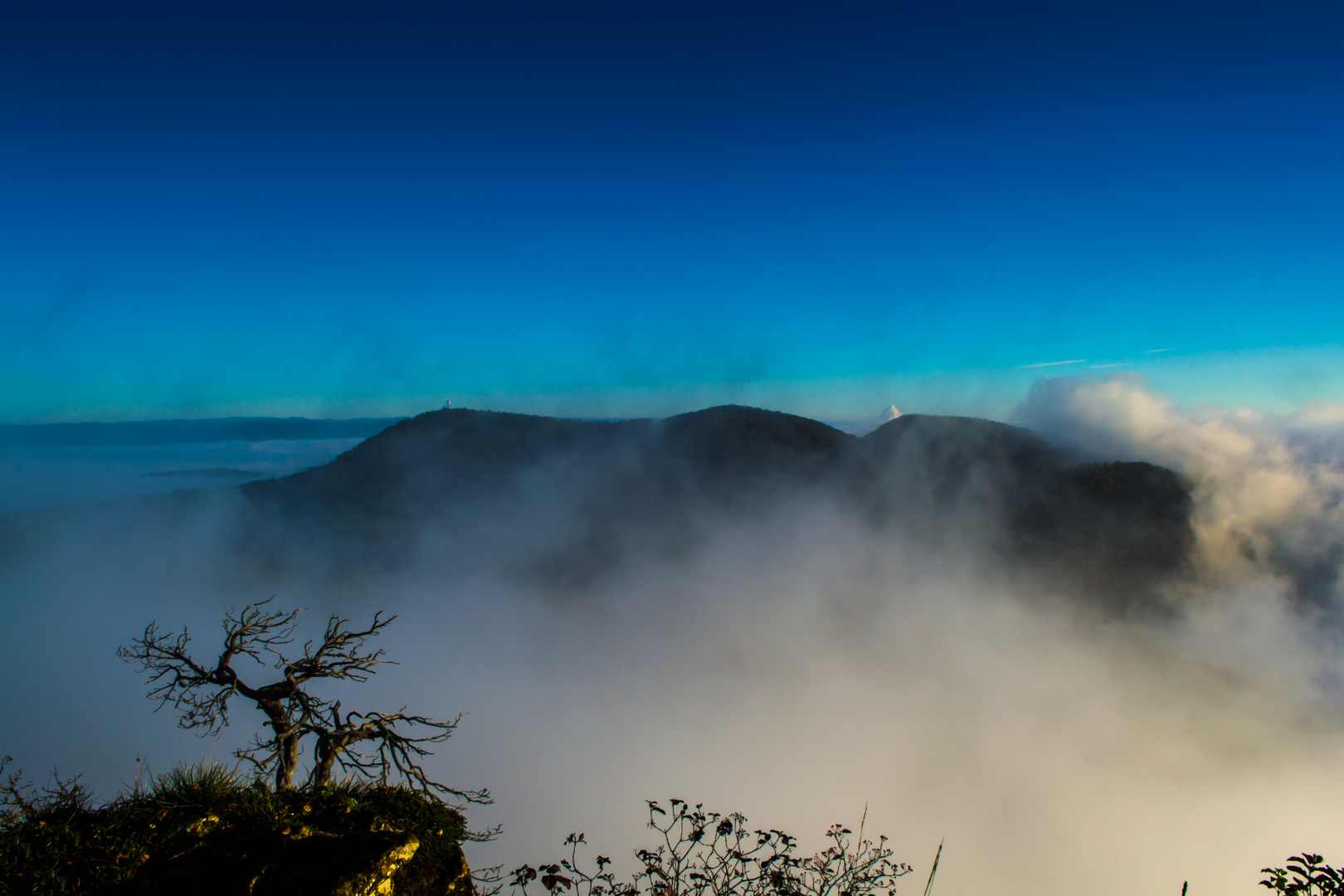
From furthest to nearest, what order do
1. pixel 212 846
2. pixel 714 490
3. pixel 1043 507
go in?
pixel 714 490
pixel 1043 507
pixel 212 846

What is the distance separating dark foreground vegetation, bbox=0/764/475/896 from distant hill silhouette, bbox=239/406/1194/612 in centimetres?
12359

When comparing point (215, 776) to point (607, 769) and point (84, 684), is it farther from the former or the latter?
point (84, 684)

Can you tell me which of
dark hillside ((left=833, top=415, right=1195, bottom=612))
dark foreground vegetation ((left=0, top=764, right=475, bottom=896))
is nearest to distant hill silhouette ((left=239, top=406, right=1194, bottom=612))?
dark hillside ((left=833, top=415, right=1195, bottom=612))

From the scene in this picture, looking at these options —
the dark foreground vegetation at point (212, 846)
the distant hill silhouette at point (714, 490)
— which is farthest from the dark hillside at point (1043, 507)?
the dark foreground vegetation at point (212, 846)

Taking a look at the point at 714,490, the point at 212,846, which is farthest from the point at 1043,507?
the point at 212,846

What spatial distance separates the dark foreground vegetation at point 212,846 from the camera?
625 cm

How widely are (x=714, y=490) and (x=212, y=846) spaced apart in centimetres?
13699

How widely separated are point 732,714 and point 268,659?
8424cm

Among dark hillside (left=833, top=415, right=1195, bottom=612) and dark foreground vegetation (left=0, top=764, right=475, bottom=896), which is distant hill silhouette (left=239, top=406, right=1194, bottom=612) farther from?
dark foreground vegetation (left=0, top=764, right=475, bottom=896)

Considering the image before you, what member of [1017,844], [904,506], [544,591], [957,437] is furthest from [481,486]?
[1017,844]

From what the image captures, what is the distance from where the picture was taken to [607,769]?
81125 millimetres

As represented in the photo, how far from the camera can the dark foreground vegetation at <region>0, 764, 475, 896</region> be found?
20.5ft

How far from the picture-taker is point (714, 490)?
142875mm

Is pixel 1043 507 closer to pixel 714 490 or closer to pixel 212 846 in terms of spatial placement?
pixel 714 490
